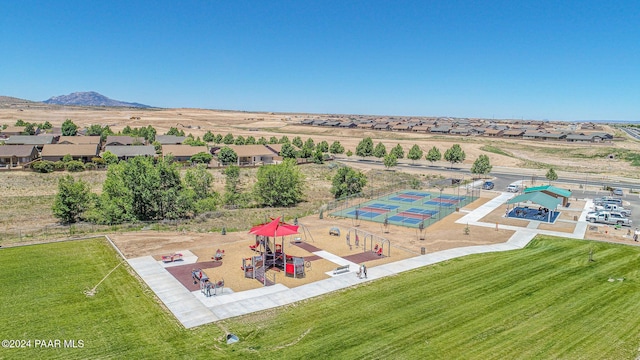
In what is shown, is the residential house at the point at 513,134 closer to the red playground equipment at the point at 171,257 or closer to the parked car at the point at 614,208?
the parked car at the point at 614,208

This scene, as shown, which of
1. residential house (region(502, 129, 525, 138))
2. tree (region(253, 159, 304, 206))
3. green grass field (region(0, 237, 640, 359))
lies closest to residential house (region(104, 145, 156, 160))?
tree (region(253, 159, 304, 206))

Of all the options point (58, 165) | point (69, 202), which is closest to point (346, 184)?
point (69, 202)

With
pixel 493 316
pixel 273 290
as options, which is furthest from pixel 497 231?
pixel 273 290

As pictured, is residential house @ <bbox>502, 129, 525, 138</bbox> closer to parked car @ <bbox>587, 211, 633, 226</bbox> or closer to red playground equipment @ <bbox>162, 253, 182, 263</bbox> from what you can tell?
parked car @ <bbox>587, 211, 633, 226</bbox>

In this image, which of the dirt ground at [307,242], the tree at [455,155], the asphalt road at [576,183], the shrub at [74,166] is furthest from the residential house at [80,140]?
the tree at [455,155]

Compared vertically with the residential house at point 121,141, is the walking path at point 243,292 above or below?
below
